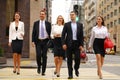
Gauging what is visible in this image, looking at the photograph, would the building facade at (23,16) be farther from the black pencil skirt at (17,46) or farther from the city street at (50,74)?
the black pencil skirt at (17,46)

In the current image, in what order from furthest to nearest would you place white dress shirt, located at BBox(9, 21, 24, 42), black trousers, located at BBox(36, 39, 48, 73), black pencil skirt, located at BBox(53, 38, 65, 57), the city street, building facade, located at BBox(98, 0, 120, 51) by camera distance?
building facade, located at BBox(98, 0, 120, 51), white dress shirt, located at BBox(9, 21, 24, 42), black pencil skirt, located at BBox(53, 38, 65, 57), black trousers, located at BBox(36, 39, 48, 73), the city street

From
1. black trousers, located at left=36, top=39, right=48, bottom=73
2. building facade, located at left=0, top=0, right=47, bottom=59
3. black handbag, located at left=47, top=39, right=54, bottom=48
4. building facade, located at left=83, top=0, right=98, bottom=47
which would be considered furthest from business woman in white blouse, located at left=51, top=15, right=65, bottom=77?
building facade, located at left=83, top=0, right=98, bottom=47

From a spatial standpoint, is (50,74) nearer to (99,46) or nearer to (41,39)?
(41,39)

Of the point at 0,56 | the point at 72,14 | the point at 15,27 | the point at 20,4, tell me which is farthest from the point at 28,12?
the point at 72,14

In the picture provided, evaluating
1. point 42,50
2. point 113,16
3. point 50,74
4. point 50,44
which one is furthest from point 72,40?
point 113,16

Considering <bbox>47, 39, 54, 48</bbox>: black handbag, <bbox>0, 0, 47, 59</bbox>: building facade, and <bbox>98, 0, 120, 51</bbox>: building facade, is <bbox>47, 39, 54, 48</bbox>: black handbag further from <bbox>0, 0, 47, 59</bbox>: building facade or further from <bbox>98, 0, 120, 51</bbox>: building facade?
<bbox>98, 0, 120, 51</bbox>: building facade

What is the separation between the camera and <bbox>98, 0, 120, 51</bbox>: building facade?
94812 mm

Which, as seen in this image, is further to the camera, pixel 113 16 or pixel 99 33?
pixel 113 16

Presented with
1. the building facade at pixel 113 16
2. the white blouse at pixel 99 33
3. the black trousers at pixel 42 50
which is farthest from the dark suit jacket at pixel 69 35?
the building facade at pixel 113 16

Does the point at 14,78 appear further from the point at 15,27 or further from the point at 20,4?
the point at 20,4

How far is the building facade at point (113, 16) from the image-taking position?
311 ft

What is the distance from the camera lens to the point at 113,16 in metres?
102

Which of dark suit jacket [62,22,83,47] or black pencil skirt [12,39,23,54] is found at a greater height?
dark suit jacket [62,22,83,47]

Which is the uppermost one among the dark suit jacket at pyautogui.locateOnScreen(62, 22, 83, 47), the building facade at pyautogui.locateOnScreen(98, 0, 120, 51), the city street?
the building facade at pyautogui.locateOnScreen(98, 0, 120, 51)
